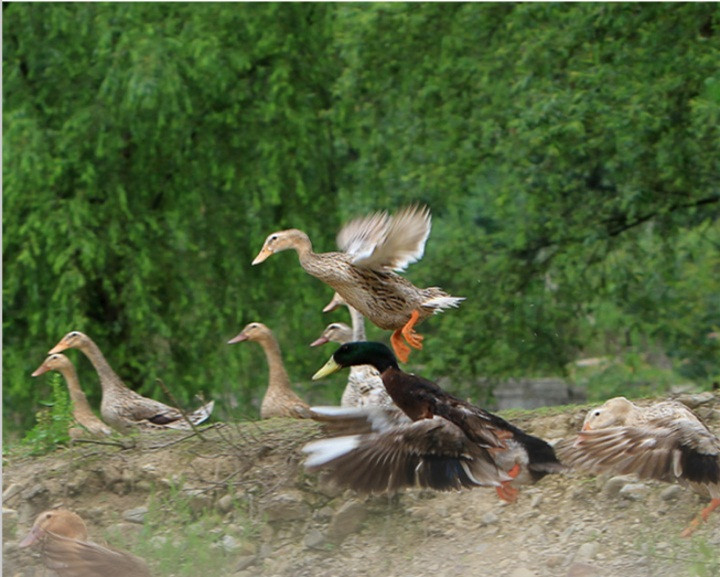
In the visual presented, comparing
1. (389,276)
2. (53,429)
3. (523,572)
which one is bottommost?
(523,572)

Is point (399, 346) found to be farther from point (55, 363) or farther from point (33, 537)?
point (55, 363)

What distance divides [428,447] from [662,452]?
1161 mm

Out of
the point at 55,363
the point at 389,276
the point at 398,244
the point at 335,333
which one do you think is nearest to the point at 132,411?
the point at 55,363

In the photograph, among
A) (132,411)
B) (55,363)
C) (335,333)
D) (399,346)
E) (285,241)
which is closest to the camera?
(399,346)

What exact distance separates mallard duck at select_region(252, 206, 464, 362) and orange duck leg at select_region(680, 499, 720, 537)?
166 cm

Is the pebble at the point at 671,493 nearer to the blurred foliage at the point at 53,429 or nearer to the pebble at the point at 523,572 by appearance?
the pebble at the point at 523,572

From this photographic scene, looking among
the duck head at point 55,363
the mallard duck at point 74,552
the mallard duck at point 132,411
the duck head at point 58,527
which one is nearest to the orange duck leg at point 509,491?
the mallard duck at point 74,552

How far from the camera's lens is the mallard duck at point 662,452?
6855 mm

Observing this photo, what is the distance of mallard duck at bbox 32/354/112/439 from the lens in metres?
9.07

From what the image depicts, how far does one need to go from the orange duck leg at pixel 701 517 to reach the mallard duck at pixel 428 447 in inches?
29.4

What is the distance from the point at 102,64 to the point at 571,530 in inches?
385

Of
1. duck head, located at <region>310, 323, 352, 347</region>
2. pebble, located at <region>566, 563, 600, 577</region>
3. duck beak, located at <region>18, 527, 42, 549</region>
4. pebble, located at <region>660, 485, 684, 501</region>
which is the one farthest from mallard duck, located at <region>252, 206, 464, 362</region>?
duck head, located at <region>310, 323, 352, 347</region>

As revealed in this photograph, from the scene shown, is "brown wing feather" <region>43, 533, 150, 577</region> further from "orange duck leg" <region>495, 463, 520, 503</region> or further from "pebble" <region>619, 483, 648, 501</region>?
"pebble" <region>619, 483, 648, 501</region>

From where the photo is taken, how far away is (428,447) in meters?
6.85
